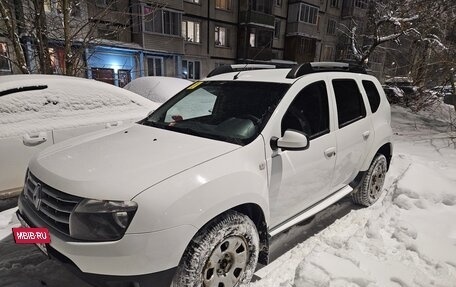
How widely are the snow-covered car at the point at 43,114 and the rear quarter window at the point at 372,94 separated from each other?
321 cm

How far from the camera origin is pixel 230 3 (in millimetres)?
25250

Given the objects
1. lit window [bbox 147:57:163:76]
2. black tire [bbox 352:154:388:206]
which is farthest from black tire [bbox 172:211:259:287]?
lit window [bbox 147:57:163:76]

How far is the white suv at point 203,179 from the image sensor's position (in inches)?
69.5

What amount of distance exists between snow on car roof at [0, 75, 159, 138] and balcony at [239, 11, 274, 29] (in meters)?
23.3

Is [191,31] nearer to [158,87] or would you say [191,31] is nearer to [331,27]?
[331,27]

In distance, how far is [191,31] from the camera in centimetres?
2342

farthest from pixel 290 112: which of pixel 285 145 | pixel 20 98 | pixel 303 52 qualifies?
pixel 303 52

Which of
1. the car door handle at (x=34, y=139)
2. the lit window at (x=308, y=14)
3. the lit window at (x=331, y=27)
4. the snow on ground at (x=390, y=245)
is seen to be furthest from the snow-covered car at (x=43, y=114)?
the lit window at (x=331, y=27)

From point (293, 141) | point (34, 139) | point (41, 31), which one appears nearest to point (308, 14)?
point (41, 31)

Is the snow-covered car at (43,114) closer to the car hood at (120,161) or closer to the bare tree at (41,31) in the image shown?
the car hood at (120,161)

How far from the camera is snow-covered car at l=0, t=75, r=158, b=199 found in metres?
3.36

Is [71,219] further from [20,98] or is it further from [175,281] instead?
[20,98]

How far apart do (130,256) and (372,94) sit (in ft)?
11.8

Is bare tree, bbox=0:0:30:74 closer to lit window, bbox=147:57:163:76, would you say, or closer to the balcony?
lit window, bbox=147:57:163:76
